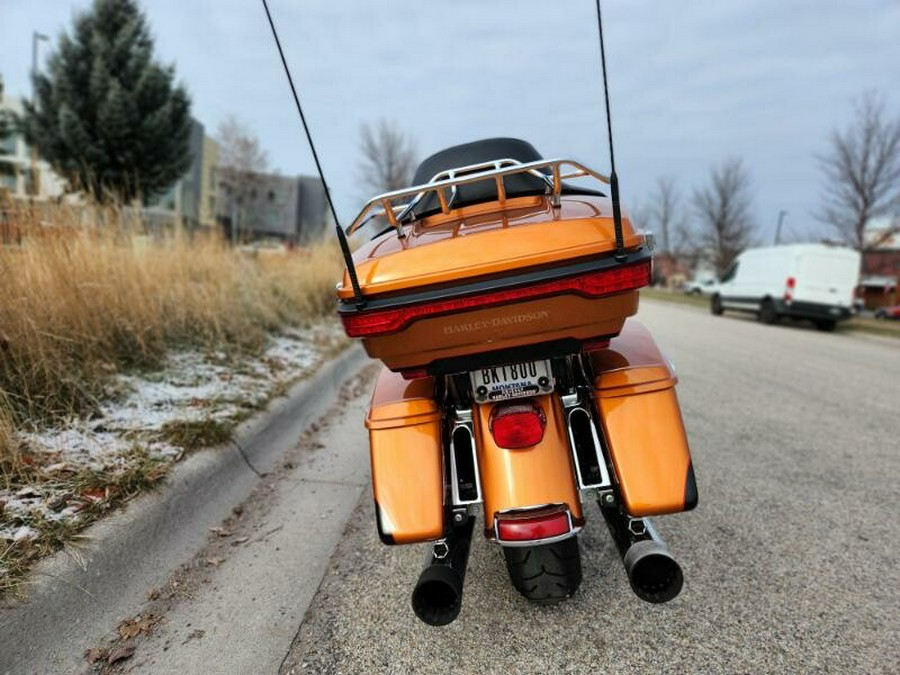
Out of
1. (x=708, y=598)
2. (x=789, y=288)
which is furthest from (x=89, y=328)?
(x=789, y=288)

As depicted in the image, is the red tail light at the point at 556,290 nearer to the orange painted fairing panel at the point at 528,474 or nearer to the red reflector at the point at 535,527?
the orange painted fairing panel at the point at 528,474

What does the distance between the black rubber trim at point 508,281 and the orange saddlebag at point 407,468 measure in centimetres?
45

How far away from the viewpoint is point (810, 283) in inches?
548

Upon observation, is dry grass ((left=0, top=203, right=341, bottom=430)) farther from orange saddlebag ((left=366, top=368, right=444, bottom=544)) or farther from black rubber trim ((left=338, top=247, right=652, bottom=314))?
black rubber trim ((left=338, top=247, right=652, bottom=314))

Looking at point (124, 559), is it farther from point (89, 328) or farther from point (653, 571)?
point (89, 328)

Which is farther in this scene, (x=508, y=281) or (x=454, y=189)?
(x=454, y=189)

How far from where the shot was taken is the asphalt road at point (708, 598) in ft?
5.96

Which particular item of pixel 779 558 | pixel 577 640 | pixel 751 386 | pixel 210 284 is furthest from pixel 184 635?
pixel 751 386

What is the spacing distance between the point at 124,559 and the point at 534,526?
1.70 metres

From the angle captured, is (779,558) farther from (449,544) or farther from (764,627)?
(449,544)

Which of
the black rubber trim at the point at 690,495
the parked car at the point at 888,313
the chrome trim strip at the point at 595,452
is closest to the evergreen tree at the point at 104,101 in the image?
the chrome trim strip at the point at 595,452

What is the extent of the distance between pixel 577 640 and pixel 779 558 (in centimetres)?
112

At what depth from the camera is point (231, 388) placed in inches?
162

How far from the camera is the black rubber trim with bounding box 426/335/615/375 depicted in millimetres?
1880
